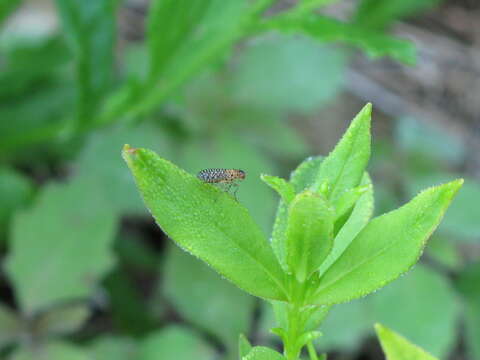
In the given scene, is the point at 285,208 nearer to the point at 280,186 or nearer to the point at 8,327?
the point at 280,186

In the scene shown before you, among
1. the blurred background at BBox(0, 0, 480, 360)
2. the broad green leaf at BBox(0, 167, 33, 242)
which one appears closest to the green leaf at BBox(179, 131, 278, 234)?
the blurred background at BBox(0, 0, 480, 360)

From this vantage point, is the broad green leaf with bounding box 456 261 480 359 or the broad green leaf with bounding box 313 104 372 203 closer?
the broad green leaf with bounding box 313 104 372 203

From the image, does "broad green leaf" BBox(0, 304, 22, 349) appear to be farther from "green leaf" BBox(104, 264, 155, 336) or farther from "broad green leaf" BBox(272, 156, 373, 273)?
"broad green leaf" BBox(272, 156, 373, 273)

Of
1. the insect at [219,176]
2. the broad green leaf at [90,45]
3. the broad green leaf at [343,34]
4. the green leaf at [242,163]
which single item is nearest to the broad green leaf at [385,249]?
the insect at [219,176]

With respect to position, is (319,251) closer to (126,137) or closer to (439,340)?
(439,340)

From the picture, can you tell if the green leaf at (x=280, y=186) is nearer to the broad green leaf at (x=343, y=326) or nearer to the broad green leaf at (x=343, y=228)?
the broad green leaf at (x=343, y=228)

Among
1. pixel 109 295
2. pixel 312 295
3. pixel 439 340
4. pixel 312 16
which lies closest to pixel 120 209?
pixel 109 295
